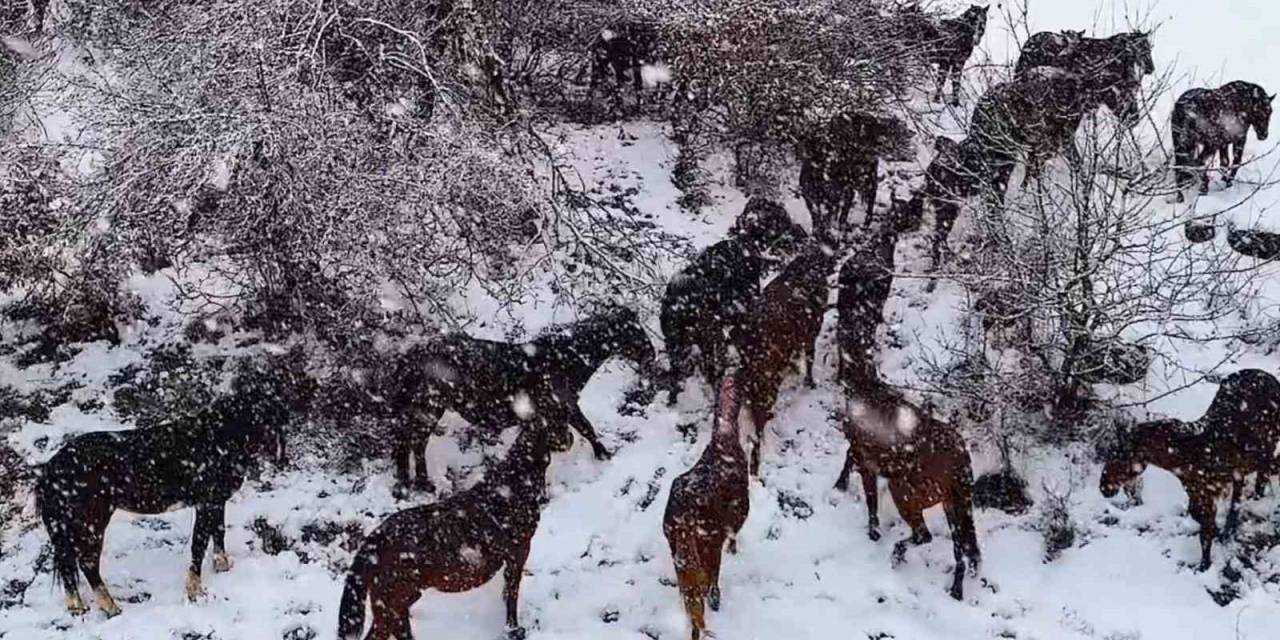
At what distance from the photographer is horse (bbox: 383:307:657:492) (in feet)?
25.2

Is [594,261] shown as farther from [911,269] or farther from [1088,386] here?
[1088,386]

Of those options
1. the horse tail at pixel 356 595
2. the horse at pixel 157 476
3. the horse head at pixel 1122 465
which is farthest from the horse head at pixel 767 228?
the horse tail at pixel 356 595

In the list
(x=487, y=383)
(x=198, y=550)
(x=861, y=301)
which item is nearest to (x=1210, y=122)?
(x=861, y=301)

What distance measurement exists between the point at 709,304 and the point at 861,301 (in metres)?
1.21

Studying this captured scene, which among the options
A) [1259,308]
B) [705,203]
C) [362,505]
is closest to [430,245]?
[362,505]

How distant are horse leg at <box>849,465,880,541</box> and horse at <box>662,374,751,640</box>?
86cm

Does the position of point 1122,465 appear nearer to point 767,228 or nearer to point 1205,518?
point 1205,518

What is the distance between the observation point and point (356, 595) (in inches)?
232

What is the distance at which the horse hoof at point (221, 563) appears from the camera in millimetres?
6934

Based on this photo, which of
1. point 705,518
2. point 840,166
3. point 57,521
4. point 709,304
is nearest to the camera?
point 705,518

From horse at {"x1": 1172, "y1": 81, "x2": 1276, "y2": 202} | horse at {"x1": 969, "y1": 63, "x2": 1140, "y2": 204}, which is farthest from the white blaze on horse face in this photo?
horse at {"x1": 1172, "y1": 81, "x2": 1276, "y2": 202}

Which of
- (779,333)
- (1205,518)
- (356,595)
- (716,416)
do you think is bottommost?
(356,595)

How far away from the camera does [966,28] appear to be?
1304 cm

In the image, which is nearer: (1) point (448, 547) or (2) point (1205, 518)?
(1) point (448, 547)
